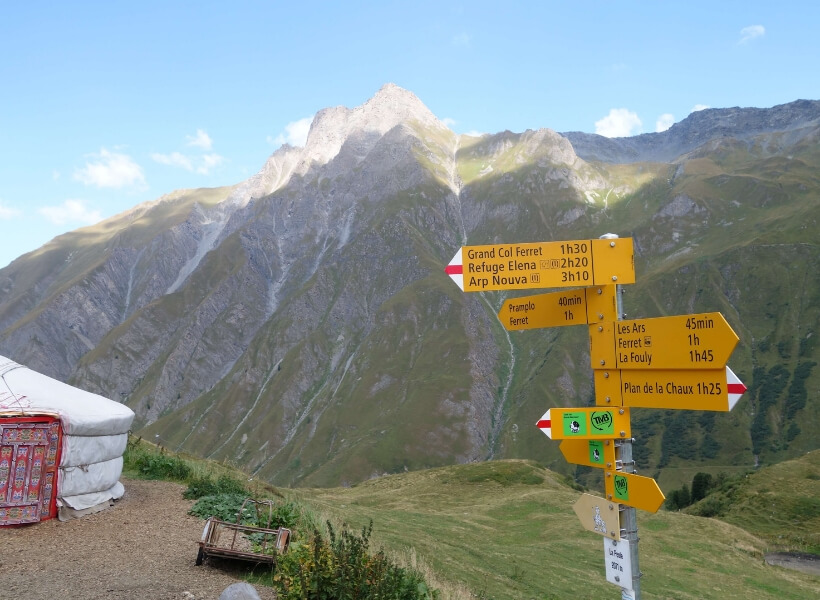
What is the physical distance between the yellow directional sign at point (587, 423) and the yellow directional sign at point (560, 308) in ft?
3.68

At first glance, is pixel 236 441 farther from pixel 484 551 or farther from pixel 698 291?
pixel 484 551

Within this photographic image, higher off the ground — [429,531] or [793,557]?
[429,531]

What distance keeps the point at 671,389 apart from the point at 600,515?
175cm

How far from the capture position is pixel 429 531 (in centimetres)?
2127

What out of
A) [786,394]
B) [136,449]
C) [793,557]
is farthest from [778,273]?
[136,449]

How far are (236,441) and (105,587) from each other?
18564 centimetres

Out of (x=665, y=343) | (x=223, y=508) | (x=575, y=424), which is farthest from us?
(x=223, y=508)

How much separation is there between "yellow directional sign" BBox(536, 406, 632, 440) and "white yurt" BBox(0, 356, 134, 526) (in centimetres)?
1259

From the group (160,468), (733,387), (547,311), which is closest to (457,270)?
(547,311)

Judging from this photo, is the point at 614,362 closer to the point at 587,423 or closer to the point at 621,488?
the point at 587,423

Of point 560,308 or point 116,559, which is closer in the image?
point 560,308

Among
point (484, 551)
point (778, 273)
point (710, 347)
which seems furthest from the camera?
point (778, 273)

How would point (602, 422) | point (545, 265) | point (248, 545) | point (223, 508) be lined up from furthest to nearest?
point (223, 508) < point (248, 545) < point (545, 265) < point (602, 422)

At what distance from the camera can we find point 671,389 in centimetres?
643
